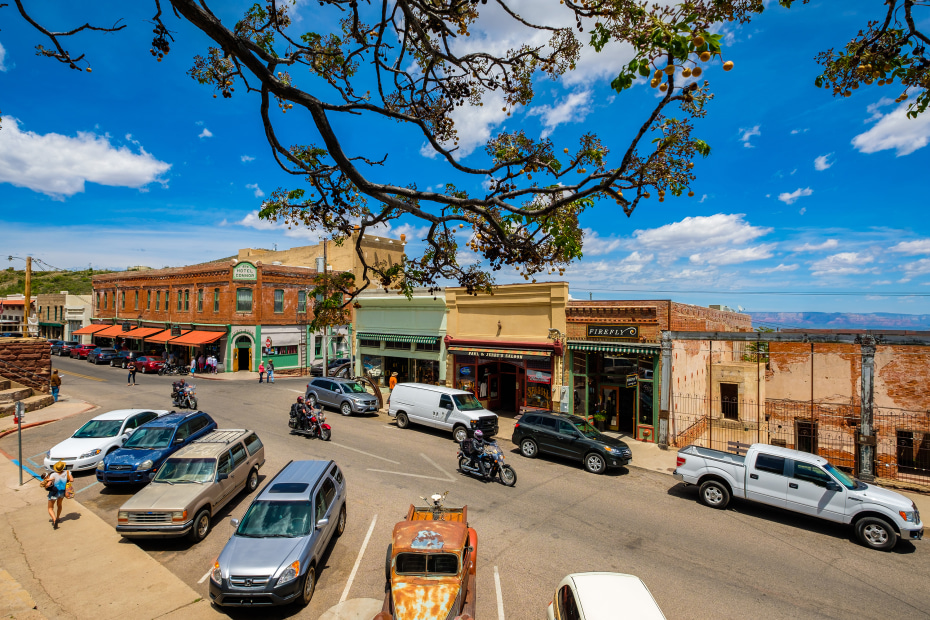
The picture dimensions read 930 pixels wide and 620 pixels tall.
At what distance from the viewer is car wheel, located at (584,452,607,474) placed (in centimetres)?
1426

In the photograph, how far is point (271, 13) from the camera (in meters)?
4.71

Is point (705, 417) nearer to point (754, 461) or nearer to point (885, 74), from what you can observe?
point (754, 461)

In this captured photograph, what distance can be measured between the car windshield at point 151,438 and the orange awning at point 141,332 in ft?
115

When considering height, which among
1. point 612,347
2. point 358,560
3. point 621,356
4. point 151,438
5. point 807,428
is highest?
point 612,347

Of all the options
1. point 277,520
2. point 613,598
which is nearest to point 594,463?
point 613,598

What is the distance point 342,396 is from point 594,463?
508 inches

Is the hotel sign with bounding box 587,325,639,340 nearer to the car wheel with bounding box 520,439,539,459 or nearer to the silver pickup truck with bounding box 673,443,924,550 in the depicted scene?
the car wheel with bounding box 520,439,539,459

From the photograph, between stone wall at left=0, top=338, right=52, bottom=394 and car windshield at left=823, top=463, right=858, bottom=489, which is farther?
→ stone wall at left=0, top=338, right=52, bottom=394

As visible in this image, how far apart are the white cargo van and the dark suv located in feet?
6.05

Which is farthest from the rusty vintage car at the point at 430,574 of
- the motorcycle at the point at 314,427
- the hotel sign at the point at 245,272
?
the hotel sign at the point at 245,272

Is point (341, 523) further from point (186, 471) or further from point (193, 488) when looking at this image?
point (186, 471)

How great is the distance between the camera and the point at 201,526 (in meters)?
9.32

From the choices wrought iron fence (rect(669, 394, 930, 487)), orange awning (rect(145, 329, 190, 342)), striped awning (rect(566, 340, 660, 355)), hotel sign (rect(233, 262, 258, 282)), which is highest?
hotel sign (rect(233, 262, 258, 282))

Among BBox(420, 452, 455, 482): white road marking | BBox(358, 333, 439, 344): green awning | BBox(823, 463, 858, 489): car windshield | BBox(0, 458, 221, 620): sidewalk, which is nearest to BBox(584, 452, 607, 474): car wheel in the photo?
BBox(420, 452, 455, 482): white road marking
